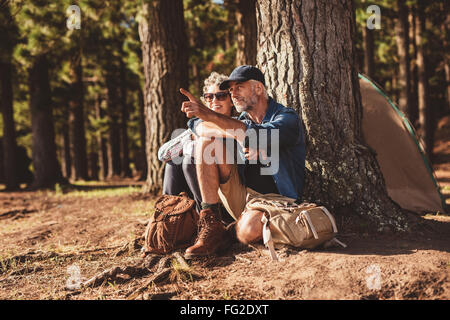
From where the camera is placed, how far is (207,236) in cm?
288

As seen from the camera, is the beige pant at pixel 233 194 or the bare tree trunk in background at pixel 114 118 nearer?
the beige pant at pixel 233 194

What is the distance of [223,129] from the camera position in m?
2.77

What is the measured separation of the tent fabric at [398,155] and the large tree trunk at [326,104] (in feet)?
5.54

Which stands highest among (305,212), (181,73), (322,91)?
(181,73)

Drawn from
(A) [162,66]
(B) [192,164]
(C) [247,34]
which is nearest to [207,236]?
(B) [192,164]

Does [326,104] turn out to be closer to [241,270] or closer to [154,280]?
[241,270]

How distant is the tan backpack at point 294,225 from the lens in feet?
8.73

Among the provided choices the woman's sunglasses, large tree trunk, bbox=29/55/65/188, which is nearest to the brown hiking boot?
the woman's sunglasses

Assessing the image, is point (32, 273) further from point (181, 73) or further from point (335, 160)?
point (181, 73)

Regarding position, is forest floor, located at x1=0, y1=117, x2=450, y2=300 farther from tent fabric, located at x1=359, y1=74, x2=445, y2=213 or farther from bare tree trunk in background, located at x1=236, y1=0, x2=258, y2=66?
bare tree trunk in background, located at x1=236, y1=0, x2=258, y2=66

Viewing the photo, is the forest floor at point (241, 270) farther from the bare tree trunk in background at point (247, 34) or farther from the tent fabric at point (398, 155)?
the bare tree trunk in background at point (247, 34)

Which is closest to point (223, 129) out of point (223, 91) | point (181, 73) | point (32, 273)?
point (223, 91)

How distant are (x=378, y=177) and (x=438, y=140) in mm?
16241
